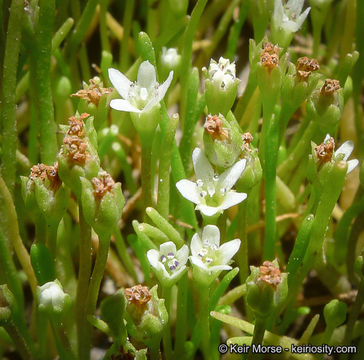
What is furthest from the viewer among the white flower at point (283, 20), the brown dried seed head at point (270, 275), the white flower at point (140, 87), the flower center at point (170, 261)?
the white flower at point (283, 20)

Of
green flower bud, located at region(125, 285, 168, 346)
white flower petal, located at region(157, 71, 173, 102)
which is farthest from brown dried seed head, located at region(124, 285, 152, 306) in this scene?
white flower petal, located at region(157, 71, 173, 102)

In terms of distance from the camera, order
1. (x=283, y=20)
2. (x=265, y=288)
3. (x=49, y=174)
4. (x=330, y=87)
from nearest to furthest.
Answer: (x=265, y=288), (x=49, y=174), (x=330, y=87), (x=283, y=20)

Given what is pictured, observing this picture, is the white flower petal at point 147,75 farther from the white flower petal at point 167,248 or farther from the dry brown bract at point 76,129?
the white flower petal at point 167,248

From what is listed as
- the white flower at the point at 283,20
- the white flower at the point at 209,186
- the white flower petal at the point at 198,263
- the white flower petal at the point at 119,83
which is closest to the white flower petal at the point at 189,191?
the white flower at the point at 209,186

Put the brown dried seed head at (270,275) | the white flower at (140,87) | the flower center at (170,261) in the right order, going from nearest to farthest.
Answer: the brown dried seed head at (270,275)
the flower center at (170,261)
the white flower at (140,87)

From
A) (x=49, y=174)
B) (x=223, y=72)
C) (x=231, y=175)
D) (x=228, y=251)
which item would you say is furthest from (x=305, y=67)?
(x=49, y=174)

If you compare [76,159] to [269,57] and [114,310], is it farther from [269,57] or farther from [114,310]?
[269,57]

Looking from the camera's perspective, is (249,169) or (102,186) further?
(249,169)
